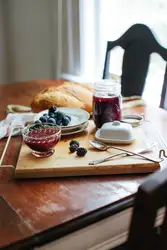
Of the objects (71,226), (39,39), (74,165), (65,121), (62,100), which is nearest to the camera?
(71,226)

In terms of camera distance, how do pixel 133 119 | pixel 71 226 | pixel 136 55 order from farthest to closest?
pixel 136 55, pixel 133 119, pixel 71 226

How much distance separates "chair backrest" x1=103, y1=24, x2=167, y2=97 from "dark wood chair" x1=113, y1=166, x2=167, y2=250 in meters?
1.31

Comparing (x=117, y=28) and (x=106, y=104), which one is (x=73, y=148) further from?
(x=117, y=28)

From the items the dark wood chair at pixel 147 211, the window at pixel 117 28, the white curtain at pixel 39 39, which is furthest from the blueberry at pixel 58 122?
the white curtain at pixel 39 39

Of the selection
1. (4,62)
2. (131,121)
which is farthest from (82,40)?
(131,121)

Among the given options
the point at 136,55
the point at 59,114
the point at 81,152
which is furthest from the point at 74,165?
the point at 136,55

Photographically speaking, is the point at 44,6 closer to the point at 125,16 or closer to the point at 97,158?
the point at 125,16

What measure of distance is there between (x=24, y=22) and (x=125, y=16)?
3.74 feet

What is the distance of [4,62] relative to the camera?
337cm

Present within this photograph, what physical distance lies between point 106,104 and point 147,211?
2.42ft

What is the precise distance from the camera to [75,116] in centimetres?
135

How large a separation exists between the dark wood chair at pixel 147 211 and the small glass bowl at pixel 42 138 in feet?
1.64

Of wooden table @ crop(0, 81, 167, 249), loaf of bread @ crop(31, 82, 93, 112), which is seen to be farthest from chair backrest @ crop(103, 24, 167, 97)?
wooden table @ crop(0, 81, 167, 249)

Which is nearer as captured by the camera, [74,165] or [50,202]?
[50,202]
